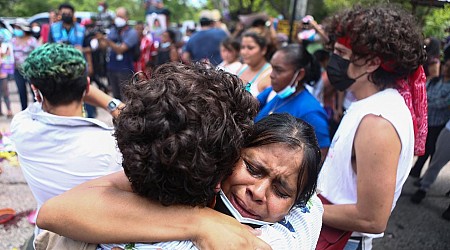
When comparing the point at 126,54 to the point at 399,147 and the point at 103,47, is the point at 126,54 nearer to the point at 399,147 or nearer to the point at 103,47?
the point at 103,47

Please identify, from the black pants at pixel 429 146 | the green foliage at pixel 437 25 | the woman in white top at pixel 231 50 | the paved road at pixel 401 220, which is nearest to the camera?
the paved road at pixel 401 220

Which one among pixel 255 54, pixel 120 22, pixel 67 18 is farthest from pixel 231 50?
pixel 120 22

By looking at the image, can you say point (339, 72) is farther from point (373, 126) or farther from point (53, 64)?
point (53, 64)

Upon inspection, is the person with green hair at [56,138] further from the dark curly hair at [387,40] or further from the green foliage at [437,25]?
the green foliage at [437,25]

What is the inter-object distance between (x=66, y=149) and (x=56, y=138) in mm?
70

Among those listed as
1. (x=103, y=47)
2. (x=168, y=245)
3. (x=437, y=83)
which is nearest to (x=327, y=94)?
(x=437, y=83)

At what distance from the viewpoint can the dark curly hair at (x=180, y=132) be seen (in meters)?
0.83

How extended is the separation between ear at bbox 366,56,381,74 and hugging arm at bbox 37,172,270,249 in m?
1.14

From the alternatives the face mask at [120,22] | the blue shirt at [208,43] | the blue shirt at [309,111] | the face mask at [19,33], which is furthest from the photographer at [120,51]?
the blue shirt at [309,111]

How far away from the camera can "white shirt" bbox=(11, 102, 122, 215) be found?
174cm

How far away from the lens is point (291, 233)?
109 centimetres

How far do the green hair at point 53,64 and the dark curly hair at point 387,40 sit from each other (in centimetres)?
142

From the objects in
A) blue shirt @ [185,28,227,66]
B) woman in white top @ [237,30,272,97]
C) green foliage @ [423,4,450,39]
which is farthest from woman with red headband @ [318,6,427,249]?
blue shirt @ [185,28,227,66]

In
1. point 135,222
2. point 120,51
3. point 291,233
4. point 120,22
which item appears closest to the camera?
point 135,222
